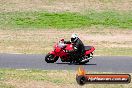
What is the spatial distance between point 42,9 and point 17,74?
22850mm

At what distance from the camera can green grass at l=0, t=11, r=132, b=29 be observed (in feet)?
121

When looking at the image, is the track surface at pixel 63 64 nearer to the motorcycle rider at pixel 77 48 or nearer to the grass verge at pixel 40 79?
the motorcycle rider at pixel 77 48

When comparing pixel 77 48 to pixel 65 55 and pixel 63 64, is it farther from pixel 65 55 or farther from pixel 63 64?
pixel 63 64

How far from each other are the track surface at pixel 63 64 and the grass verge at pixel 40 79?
1534 mm

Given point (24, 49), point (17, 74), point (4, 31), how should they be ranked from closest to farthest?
point (17, 74) < point (24, 49) < point (4, 31)

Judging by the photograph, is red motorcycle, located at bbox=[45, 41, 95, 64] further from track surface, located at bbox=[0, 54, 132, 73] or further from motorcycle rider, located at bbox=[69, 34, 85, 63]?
track surface, located at bbox=[0, 54, 132, 73]

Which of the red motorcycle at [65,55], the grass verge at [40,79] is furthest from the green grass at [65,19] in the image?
the grass verge at [40,79]

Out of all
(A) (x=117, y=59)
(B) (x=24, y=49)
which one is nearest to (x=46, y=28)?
(B) (x=24, y=49)

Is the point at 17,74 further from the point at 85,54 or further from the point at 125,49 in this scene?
the point at 125,49

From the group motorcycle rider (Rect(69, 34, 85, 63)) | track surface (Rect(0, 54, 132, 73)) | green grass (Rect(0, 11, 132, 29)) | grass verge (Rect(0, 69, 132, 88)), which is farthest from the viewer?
green grass (Rect(0, 11, 132, 29))

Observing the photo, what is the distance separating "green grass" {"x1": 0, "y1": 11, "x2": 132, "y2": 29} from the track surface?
1196 cm

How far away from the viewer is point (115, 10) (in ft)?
137

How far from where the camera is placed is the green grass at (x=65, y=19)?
36781mm

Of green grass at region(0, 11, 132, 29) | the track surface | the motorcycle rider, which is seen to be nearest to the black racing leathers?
the motorcycle rider
